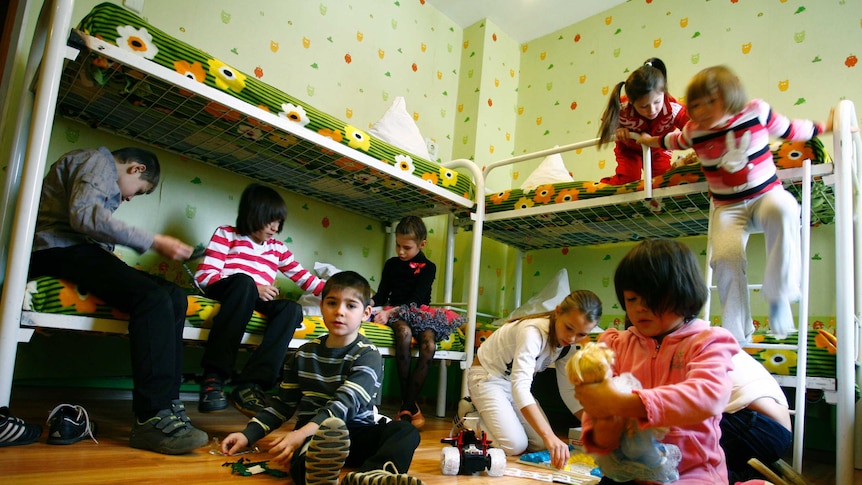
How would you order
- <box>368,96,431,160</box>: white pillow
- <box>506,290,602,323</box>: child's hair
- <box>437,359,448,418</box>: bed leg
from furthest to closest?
<box>437,359,448,418</box>: bed leg → <box>368,96,431,160</box>: white pillow → <box>506,290,602,323</box>: child's hair

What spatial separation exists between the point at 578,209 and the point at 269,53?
171cm

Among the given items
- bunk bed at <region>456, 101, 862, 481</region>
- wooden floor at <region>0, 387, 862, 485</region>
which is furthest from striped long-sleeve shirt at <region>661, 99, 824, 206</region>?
wooden floor at <region>0, 387, 862, 485</region>

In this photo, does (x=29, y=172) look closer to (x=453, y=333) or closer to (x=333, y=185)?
(x=333, y=185)

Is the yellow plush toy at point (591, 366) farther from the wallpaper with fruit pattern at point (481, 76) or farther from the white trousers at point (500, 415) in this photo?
the wallpaper with fruit pattern at point (481, 76)

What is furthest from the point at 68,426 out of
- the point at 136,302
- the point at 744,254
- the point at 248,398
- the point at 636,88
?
the point at 636,88

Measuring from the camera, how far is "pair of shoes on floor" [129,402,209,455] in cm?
136

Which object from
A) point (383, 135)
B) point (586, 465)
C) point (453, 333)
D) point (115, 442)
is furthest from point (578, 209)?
point (115, 442)

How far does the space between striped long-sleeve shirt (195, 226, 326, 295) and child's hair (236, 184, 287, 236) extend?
A: 2.5 inches

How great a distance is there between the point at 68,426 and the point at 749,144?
6.87 feet

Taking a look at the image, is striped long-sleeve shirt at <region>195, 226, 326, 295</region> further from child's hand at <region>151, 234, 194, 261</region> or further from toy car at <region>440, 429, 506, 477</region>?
toy car at <region>440, 429, 506, 477</region>

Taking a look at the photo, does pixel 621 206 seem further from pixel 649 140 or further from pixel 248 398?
pixel 248 398

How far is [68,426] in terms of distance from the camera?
138 centimetres

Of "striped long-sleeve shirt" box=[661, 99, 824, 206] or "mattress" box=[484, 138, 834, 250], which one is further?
"mattress" box=[484, 138, 834, 250]

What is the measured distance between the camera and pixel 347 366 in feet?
4.67
